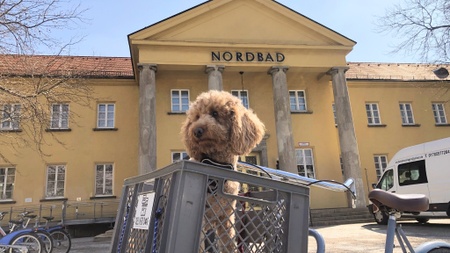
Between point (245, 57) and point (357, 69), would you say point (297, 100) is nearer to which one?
point (245, 57)

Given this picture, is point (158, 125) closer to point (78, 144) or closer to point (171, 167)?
point (78, 144)

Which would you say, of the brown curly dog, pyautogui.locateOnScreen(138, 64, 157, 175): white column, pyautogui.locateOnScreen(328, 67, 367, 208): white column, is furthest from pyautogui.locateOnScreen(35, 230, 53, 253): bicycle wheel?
pyautogui.locateOnScreen(328, 67, 367, 208): white column

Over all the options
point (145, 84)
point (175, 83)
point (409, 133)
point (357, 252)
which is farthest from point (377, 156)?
point (357, 252)

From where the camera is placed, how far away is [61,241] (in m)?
8.98

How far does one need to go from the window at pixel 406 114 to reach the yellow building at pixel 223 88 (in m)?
0.46

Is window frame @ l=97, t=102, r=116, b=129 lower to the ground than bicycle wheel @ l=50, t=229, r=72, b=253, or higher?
A: higher

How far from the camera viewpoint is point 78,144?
18.3 metres

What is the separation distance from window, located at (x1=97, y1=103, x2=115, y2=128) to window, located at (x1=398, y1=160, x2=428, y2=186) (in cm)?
1427

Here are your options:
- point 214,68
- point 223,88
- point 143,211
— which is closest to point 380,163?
point 223,88

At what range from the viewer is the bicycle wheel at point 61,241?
887 cm

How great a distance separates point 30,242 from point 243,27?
14.5 metres

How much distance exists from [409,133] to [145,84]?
16.2m

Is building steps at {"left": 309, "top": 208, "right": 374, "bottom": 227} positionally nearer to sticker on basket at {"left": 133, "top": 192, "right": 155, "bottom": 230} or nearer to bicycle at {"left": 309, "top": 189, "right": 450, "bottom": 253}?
bicycle at {"left": 309, "top": 189, "right": 450, "bottom": 253}

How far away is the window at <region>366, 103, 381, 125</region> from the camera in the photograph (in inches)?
845
